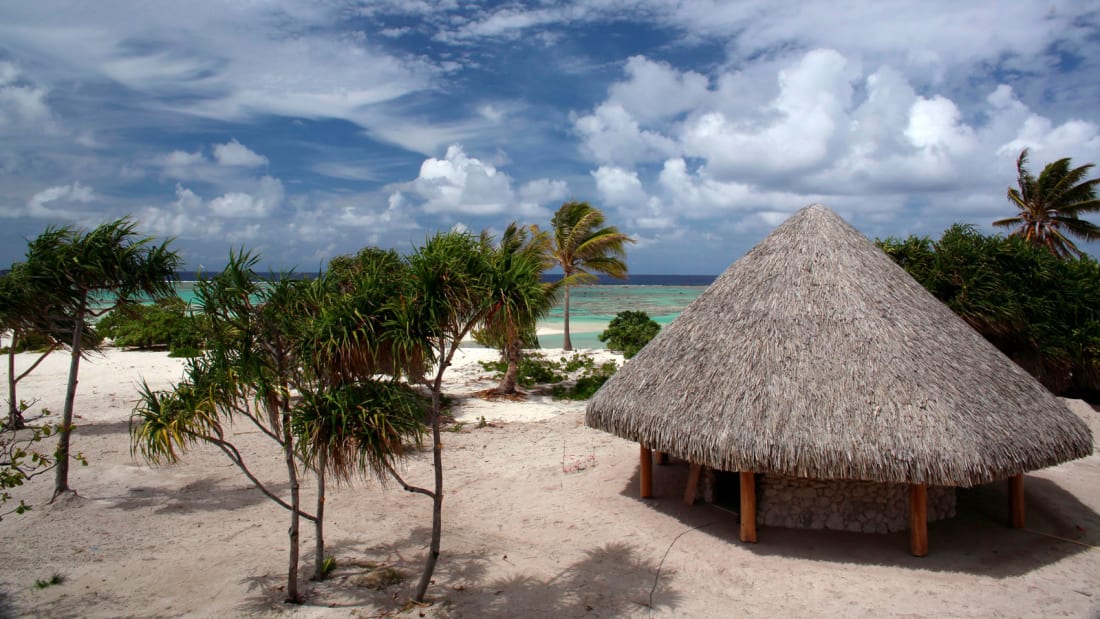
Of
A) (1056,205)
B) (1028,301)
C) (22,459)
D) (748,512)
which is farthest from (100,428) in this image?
(1056,205)

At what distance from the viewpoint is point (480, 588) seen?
777 cm

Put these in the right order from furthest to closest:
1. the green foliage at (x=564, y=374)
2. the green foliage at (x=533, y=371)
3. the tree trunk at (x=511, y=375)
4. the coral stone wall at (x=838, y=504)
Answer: the green foliage at (x=533, y=371) → the green foliage at (x=564, y=374) → the tree trunk at (x=511, y=375) → the coral stone wall at (x=838, y=504)

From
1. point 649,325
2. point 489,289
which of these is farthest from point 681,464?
point 649,325

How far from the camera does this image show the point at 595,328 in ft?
159

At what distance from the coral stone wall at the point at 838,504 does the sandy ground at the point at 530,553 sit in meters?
0.22

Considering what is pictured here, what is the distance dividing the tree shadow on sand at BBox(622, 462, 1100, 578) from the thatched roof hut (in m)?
1.30

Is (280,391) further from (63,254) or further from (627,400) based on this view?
(63,254)

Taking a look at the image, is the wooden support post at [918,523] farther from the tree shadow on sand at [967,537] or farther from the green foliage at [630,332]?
the green foliage at [630,332]

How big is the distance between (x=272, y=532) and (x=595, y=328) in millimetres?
39573

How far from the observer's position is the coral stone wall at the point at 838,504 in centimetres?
888

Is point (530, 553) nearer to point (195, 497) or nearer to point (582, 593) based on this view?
point (582, 593)

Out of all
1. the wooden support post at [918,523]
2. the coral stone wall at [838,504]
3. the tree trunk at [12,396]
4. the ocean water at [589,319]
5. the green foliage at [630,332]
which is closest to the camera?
the wooden support post at [918,523]

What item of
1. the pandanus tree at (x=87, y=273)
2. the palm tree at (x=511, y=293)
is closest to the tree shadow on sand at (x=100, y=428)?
the pandanus tree at (x=87, y=273)

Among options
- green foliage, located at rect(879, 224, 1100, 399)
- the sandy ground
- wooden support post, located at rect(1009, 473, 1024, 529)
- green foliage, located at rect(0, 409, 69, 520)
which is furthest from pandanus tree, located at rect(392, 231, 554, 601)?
green foliage, located at rect(879, 224, 1100, 399)
